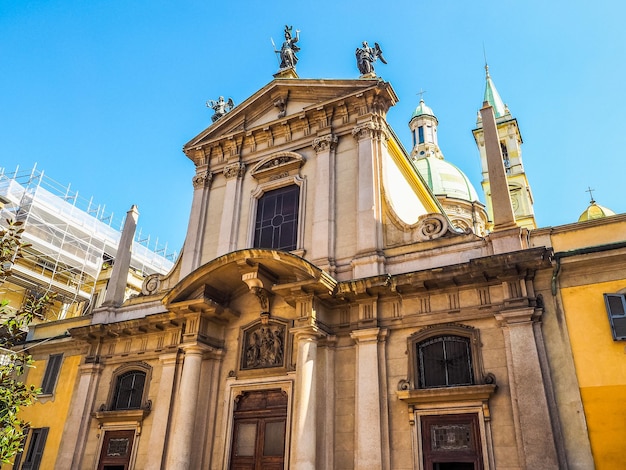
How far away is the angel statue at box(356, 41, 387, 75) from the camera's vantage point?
52.2 ft

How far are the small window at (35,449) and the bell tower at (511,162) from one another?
24.7 meters

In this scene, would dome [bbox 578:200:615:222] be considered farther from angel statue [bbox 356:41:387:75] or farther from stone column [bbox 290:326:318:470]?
stone column [bbox 290:326:318:470]

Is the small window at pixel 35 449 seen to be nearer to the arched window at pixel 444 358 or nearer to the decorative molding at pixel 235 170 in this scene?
the decorative molding at pixel 235 170

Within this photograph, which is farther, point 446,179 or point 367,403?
point 446,179

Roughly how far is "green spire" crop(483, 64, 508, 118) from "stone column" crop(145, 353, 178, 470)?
3044cm

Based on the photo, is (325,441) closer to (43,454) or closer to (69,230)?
(43,454)

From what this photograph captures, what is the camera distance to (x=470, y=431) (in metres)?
10.1

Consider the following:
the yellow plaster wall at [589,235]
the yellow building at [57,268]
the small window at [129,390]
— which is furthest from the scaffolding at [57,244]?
the yellow plaster wall at [589,235]

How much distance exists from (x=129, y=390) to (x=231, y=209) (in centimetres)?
589

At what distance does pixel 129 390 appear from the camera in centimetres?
1473

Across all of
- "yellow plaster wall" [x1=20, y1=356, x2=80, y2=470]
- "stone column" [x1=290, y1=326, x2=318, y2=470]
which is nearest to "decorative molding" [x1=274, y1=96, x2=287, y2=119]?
"stone column" [x1=290, y1=326, x2=318, y2=470]

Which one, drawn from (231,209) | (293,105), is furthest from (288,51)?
(231,209)

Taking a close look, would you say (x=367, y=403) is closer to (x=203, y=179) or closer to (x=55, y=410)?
(x=203, y=179)

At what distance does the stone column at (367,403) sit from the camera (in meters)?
10.5
